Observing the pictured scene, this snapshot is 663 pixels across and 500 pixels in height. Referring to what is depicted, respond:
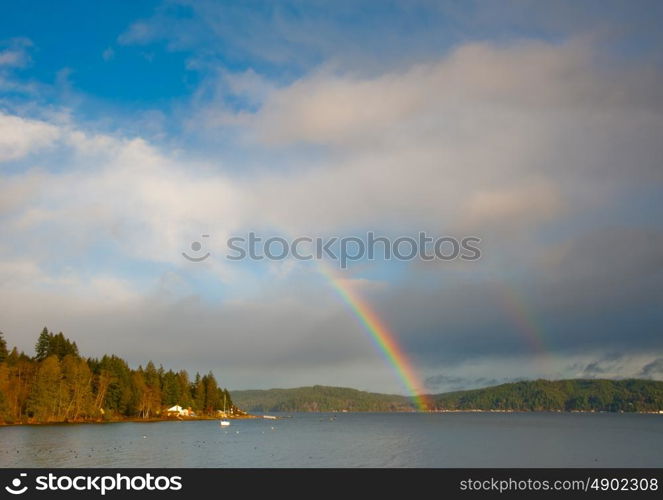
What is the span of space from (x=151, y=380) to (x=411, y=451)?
113m

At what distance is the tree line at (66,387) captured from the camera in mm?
122438

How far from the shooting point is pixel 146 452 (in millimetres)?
77938

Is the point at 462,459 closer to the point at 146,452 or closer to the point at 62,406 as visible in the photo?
the point at 146,452

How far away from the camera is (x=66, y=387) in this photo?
12888cm

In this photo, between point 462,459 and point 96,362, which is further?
point 96,362

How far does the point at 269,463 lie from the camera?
69875mm

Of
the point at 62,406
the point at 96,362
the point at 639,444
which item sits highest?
the point at 96,362

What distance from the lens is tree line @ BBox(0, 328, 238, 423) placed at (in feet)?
402
